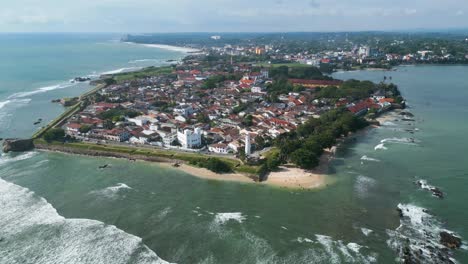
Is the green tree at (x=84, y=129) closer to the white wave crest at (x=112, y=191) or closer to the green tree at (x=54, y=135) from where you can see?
the green tree at (x=54, y=135)

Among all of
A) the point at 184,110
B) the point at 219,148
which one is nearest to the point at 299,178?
the point at 219,148

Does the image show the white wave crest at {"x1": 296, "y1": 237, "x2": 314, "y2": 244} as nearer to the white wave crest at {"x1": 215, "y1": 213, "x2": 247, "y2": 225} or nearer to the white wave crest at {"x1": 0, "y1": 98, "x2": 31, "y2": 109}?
the white wave crest at {"x1": 215, "y1": 213, "x2": 247, "y2": 225}

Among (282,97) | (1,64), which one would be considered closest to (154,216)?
(282,97)

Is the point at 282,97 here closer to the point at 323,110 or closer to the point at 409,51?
the point at 323,110

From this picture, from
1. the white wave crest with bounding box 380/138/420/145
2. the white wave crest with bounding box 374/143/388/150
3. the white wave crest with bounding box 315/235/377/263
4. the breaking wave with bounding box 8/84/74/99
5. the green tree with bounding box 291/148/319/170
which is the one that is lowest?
the breaking wave with bounding box 8/84/74/99

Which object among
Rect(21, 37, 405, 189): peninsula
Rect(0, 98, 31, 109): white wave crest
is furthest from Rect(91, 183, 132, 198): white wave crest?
Rect(0, 98, 31, 109): white wave crest

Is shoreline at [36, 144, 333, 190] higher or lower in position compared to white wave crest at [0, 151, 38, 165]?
higher

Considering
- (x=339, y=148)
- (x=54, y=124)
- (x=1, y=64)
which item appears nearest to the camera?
(x=339, y=148)
